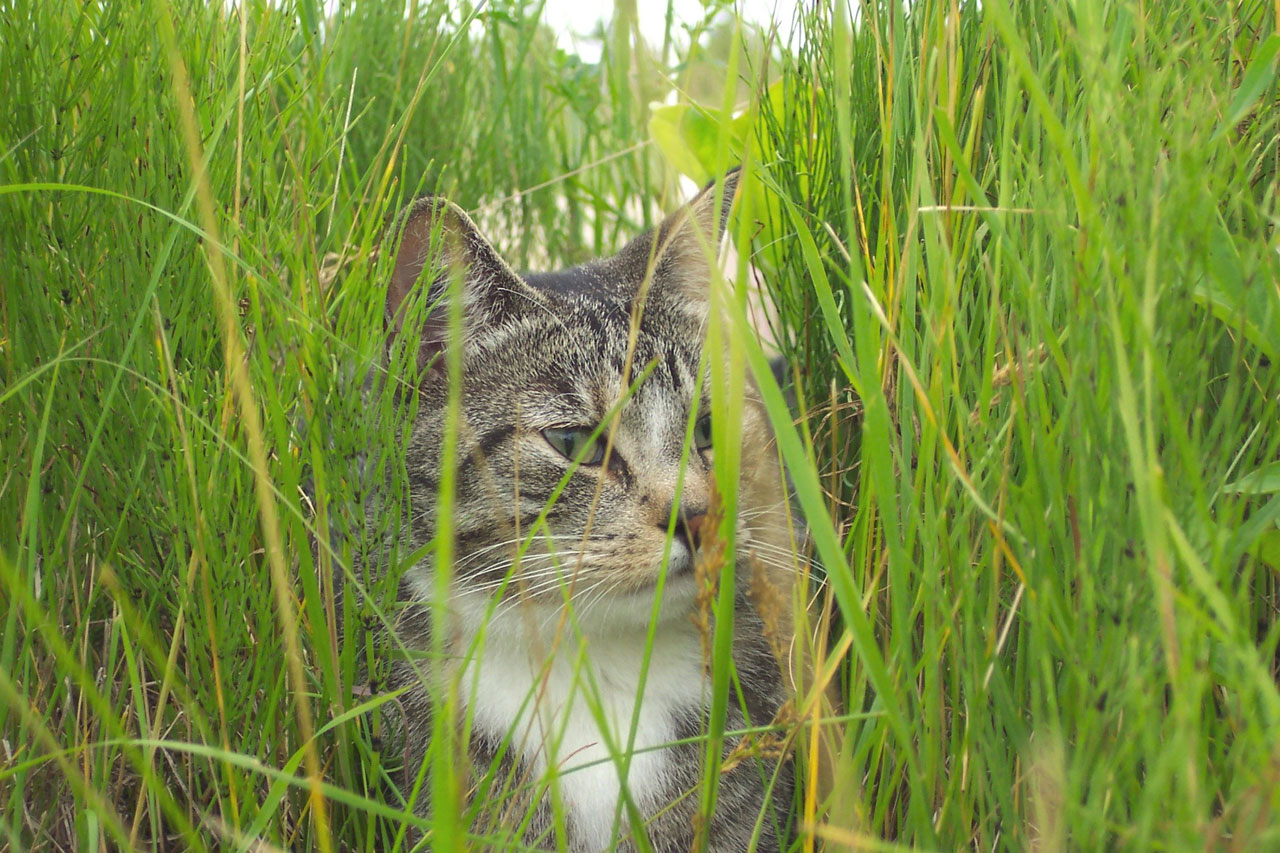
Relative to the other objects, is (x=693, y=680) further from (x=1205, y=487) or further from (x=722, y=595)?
(x=1205, y=487)

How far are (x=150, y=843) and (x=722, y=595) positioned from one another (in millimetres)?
1021

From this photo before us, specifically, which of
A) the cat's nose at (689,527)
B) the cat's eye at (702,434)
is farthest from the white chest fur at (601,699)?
the cat's eye at (702,434)

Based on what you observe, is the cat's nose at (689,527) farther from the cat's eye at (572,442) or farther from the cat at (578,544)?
the cat's eye at (572,442)

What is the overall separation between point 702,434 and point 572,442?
0.90ft

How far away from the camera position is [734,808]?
1.53m

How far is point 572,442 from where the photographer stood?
173 cm

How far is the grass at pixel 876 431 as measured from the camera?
836 millimetres

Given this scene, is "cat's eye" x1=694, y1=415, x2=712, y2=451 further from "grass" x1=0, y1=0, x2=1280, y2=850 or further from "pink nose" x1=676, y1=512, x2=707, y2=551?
"pink nose" x1=676, y1=512, x2=707, y2=551

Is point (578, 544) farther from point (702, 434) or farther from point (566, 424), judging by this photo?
point (702, 434)

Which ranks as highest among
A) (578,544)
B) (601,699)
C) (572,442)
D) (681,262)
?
(681,262)

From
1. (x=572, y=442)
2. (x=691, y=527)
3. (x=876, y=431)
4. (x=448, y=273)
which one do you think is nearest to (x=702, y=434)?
(x=572, y=442)

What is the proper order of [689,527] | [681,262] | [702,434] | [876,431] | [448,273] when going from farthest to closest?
[681,262] → [702,434] → [448,273] → [689,527] → [876,431]

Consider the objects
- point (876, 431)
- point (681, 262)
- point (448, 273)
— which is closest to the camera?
point (876, 431)

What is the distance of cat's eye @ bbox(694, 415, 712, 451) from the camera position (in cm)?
183
